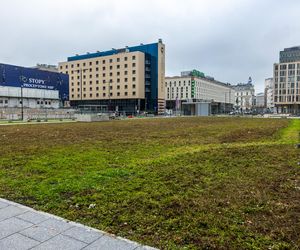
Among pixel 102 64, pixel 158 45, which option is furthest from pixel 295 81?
pixel 102 64

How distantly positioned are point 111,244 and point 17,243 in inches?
48.8

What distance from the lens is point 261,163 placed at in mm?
8516

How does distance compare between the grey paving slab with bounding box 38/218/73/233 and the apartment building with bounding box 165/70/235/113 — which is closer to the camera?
the grey paving slab with bounding box 38/218/73/233

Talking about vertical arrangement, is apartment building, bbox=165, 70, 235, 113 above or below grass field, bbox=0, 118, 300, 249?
above

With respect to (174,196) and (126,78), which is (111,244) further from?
(126,78)

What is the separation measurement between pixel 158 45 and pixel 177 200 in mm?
101571

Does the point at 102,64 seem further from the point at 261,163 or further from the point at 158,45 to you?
the point at 261,163

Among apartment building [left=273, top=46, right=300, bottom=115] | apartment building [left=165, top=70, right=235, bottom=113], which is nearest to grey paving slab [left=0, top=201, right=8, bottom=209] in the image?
apartment building [left=165, top=70, right=235, bottom=113]

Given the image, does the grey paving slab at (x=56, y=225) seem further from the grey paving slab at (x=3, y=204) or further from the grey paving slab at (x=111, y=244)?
the grey paving slab at (x=3, y=204)

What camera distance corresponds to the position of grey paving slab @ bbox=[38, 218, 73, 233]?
3.93 m

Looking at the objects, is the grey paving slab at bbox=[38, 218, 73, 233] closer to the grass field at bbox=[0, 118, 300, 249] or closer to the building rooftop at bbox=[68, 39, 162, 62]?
the grass field at bbox=[0, 118, 300, 249]

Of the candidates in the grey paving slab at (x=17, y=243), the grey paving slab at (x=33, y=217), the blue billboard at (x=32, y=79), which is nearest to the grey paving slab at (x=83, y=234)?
the grey paving slab at (x=17, y=243)

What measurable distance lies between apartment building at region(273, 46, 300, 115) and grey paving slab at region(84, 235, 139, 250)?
142 meters

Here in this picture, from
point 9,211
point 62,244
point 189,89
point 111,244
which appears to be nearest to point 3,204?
point 9,211
